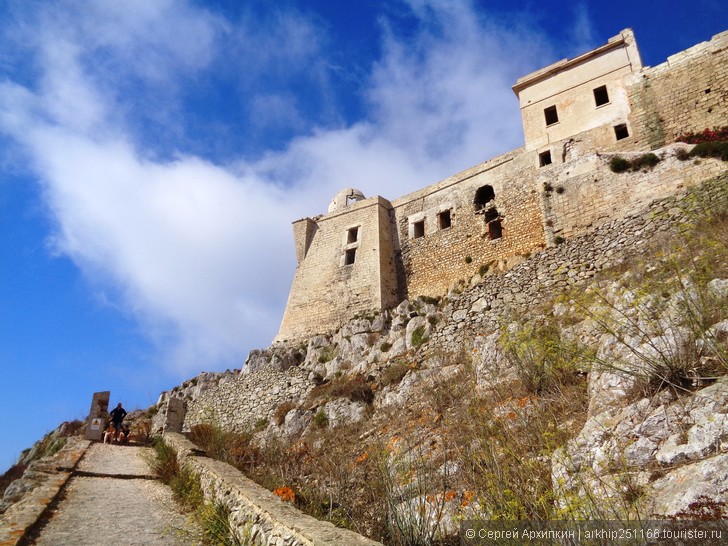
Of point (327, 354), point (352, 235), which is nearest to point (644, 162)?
point (327, 354)

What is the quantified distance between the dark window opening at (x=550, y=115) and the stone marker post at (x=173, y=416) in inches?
651

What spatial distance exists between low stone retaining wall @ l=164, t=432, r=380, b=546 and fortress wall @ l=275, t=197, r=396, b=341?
542 inches

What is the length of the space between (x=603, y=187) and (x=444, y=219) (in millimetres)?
7709

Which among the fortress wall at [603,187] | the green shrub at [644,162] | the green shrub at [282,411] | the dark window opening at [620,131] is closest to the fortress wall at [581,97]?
the dark window opening at [620,131]

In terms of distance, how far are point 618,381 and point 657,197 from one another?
9628 millimetres

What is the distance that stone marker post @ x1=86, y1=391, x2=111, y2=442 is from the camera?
1361 centimetres

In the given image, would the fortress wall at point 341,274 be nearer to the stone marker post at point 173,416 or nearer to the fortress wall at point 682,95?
the stone marker post at point 173,416

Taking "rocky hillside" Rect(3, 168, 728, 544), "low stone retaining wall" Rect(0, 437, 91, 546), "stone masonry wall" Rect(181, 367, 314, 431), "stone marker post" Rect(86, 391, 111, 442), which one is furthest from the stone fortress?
"low stone retaining wall" Rect(0, 437, 91, 546)

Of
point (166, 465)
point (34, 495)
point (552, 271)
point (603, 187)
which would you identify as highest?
point (603, 187)

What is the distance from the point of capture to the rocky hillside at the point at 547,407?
379 cm

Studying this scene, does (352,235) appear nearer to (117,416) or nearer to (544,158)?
(544,158)

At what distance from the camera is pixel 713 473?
11.8 ft

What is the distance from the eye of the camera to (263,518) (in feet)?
14.6

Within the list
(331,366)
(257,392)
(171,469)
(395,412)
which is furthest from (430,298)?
(171,469)
